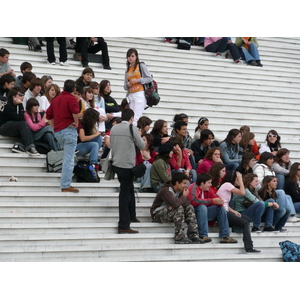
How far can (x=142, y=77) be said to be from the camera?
11.8 metres

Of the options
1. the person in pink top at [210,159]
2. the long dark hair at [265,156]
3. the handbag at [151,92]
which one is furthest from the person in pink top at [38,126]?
the long dark hair at [265,156]

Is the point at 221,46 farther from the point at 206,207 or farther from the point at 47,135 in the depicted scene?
the point at 206,207

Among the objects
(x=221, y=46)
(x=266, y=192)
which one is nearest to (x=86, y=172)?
(x=266, y=192)

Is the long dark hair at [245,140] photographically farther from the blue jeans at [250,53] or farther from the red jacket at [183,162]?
the blue jeans at [250,53]

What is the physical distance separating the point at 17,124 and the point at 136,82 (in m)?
2.32

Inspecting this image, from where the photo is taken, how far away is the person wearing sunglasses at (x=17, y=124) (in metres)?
10.6

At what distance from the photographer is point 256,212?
10352 mm

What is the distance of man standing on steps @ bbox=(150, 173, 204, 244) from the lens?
9.56m

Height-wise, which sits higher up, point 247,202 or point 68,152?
point 68,152

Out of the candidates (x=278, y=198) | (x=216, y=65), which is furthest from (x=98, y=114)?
(x=216, y=65)

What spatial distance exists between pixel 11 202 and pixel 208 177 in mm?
2861

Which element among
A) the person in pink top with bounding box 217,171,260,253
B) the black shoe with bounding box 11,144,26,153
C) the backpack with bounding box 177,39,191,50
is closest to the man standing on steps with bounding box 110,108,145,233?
the person in pink top with bounding box 217,171,260,253

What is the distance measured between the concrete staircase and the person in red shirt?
0.17 m

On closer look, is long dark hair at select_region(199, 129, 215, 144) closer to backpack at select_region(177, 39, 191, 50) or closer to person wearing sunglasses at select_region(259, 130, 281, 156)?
person wearing sunglasses at select_region(259, 130, 281, 156)
